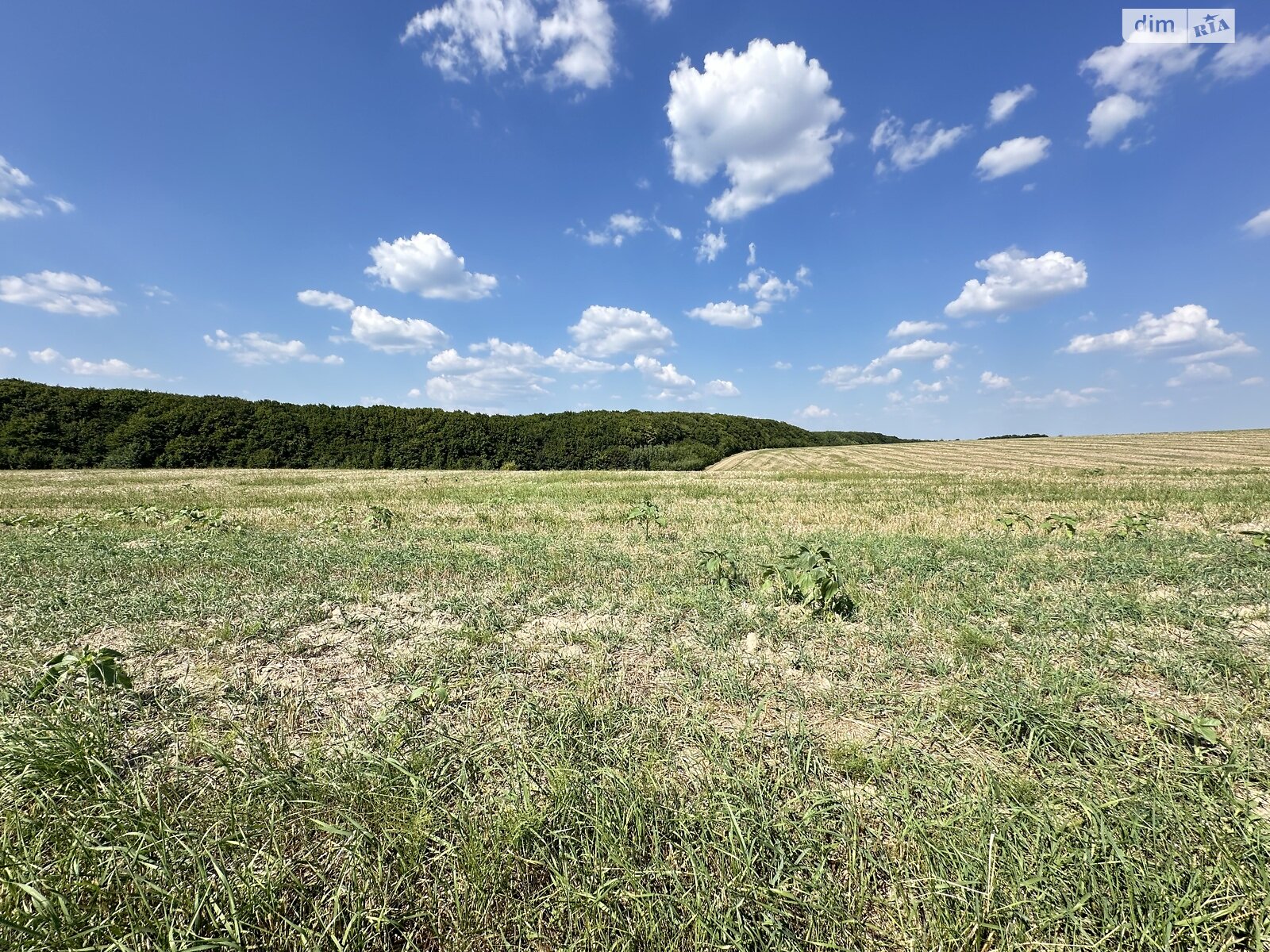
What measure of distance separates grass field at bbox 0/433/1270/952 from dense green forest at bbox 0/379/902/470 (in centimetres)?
3479

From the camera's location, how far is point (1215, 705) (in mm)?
2617

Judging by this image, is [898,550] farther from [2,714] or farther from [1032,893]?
[2,714]

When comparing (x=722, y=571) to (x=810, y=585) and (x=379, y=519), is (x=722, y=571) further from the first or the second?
(x=379, y=519)

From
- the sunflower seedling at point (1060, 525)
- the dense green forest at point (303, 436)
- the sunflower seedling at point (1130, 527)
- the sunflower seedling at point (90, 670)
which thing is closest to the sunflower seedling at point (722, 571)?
the sunflower seedling at point (90, 670)

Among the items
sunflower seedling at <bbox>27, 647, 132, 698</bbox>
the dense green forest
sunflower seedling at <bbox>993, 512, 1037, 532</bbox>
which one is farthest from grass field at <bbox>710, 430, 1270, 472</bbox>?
sunflower seedling at <bbox>27, 647, 132, 698</bbox>

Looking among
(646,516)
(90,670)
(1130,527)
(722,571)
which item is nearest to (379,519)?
(646,516)

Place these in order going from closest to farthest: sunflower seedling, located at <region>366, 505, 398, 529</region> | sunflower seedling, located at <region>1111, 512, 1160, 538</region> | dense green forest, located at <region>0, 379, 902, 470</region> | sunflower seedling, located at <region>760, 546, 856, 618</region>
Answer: sunflower seedling, located at <region>760, 546, 856, 618</region>
sunflower seedling, located at <region>1111, 512, 1160, 538</region>
sunflower seedling, located at <region>366, 505, 398, 529</region>
dense green forest, located at <region>0, 379, 902, 470</region>

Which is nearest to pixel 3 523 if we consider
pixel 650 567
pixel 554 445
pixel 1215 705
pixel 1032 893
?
pixel 650 567

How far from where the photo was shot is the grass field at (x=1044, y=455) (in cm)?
2617

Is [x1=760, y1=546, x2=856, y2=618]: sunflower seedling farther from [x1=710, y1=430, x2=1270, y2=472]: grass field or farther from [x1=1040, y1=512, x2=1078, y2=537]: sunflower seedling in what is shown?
[x1=710, y1=430, x2=1270, y2=472]: grass field

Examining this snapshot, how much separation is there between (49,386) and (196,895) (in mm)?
47220

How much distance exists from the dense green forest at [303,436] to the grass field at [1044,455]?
9784 mm

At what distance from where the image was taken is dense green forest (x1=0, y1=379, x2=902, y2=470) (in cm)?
2956

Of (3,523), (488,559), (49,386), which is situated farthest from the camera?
(49,386)
